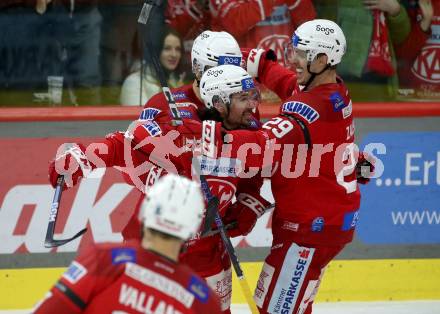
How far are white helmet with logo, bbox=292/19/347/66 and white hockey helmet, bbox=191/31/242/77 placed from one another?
9.3 inches

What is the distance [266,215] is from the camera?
19.0ft

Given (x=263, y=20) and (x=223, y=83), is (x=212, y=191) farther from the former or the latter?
(x=263, y=20)

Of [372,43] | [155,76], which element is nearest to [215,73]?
[155,76]

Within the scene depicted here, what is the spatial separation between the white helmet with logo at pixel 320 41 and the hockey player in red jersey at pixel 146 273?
Result: 160cm

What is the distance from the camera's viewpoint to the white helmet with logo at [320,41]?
4328 mm

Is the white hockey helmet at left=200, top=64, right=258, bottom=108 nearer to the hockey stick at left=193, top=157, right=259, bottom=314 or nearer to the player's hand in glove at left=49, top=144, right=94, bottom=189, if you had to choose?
the hockey stick at left=193, top=157, right=259, bottom=314

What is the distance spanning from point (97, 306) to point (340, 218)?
5.70ft

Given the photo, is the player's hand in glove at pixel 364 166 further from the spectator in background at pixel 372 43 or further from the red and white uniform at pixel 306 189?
the spectator in background at pixel 372 43

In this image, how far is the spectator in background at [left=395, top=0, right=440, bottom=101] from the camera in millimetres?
6234

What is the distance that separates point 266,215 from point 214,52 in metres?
1.56

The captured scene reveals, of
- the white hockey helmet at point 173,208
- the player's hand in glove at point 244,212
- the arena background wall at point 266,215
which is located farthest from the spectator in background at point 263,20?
the white hockey helmet at point 173,208

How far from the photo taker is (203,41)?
176 inches

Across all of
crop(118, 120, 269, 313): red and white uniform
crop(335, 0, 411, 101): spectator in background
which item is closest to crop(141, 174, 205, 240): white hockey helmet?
crop(118, 120, 269, 313): red and white uniform

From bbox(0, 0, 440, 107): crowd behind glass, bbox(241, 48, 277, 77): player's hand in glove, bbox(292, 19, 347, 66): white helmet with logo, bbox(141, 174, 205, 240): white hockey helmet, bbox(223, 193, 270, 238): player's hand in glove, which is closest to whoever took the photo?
bbox(141, 174, 205, 240): white hockey helmet
